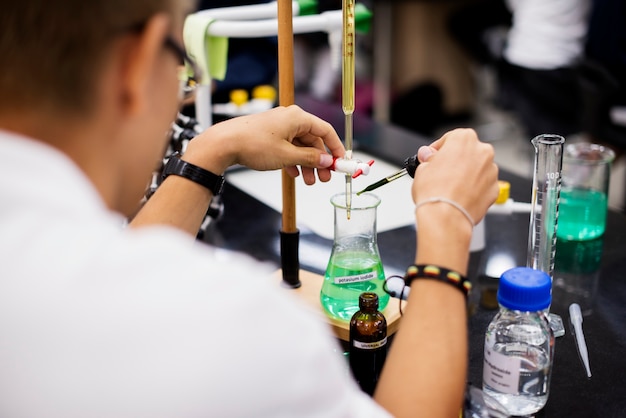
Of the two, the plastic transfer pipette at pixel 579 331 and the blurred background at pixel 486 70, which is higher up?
the plastic transfer pipette at pixel 579 331

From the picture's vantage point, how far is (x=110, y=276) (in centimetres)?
51

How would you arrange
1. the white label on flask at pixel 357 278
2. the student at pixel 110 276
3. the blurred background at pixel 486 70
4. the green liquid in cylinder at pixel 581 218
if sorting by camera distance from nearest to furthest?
the student at pixel 110 276 → the white label on flask at pixel 357 278 → the green liquid in cylinder at pixel 581 218 → the blurred background at pixel 486 70

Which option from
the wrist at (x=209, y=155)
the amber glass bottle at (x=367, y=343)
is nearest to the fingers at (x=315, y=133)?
the wrist at (x=209, y=155)

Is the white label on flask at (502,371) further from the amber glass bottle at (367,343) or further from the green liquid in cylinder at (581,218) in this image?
the green liquid in cylinder at (581,218)

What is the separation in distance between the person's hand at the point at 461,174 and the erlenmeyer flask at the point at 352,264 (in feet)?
0.50

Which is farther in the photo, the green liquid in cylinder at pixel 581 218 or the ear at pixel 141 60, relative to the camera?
the green liquid in cylinder at pixel 581 218

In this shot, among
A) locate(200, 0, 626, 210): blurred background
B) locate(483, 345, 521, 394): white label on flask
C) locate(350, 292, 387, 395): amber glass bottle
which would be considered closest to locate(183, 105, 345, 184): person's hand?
locate(350, 292, 387, 395): amber glass bottle

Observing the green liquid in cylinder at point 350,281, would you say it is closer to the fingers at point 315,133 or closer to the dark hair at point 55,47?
the fingers at point 315,133

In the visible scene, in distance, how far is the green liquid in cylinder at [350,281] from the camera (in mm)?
966

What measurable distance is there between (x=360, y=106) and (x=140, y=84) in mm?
3314

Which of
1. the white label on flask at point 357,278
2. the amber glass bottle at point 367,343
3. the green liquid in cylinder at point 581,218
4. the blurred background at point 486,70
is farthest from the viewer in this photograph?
the blurred background at point 486,70

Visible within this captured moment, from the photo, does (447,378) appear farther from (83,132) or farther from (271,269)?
(271,269)

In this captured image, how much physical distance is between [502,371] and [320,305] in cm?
30

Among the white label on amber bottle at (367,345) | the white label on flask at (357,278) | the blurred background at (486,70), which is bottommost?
the blurred background at (486,70)
